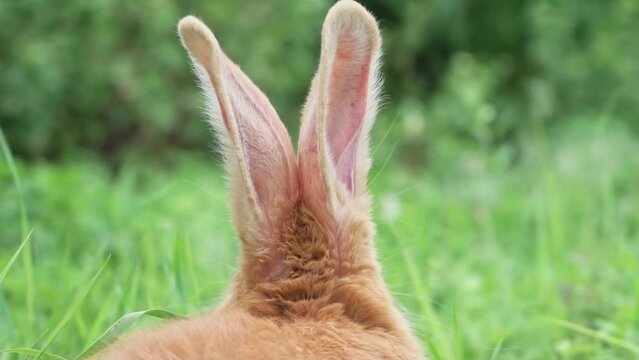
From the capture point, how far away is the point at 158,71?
8.12 metres

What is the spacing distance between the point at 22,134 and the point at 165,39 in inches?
47.6

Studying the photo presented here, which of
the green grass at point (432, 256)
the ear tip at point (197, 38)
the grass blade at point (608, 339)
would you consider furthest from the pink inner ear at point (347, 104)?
the grass blade at point (608, 339)

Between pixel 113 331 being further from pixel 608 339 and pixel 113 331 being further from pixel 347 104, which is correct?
pixel 608 339

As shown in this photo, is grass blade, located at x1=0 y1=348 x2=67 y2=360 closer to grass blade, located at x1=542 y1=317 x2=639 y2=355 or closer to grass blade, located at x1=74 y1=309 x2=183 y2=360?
grass blade, located at x1=74 y1=309 x2=183 y2=360

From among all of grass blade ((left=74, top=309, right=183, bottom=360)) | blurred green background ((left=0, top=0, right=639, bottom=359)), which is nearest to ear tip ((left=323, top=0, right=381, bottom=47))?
blurred green background ((left=0, top=0, right=639, bottom=359))

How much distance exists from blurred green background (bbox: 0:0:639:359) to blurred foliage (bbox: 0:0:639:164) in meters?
0.02

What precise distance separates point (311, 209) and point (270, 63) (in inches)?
240

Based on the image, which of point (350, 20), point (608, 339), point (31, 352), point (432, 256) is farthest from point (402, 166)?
point (31, 352)

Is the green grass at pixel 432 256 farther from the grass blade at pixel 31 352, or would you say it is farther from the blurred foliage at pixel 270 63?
the blurred foliage at pixel 270 63

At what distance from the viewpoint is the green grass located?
3.28 m

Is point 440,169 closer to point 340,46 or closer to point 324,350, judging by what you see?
point 340,46

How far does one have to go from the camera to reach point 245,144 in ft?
8.32

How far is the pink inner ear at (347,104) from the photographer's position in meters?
2.63

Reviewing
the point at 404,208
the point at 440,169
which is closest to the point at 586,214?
the point at 404,208
